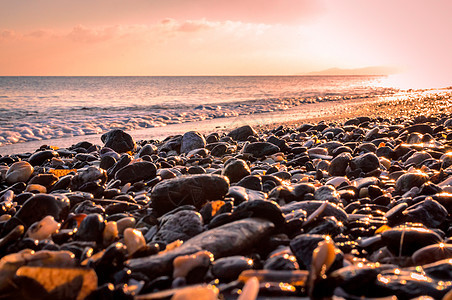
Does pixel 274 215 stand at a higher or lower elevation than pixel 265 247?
higher

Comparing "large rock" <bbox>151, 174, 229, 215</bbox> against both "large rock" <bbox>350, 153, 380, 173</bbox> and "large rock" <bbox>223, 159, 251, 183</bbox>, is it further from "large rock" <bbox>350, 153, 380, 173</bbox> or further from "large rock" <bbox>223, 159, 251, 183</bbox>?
"large rock" <bbox>350, 153, 380, 173</bbox>

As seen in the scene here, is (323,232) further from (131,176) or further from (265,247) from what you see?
(131,176)

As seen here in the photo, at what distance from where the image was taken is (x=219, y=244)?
168cm

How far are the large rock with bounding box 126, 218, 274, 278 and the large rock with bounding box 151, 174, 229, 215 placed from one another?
23.3 inches

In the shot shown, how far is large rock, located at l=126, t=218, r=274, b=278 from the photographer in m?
1.56

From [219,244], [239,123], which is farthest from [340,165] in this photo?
[239,123]

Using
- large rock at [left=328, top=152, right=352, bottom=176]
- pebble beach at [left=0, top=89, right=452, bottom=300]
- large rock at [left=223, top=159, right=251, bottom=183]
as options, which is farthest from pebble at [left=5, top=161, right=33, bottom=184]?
large rock at [left=328, top=152, right=352, bottom=176]

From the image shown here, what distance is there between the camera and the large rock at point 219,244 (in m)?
1.56

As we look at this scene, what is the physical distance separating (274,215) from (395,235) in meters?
0.64

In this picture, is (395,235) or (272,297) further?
(395,235)

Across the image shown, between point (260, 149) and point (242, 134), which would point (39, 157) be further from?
point (242, 134)

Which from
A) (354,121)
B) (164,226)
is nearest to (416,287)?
(164,226)

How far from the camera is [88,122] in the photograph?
1349cm

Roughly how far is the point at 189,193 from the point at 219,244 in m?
0.80
